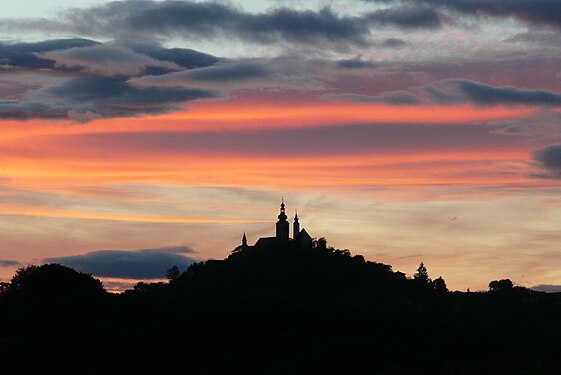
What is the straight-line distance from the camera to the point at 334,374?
13125 centimetres

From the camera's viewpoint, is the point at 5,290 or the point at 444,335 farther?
the point at 444,335

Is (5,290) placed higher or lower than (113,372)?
higher

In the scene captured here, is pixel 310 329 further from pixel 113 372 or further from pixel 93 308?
pixel 113 372

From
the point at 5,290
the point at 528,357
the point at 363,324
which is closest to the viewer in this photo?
the point at 528,357

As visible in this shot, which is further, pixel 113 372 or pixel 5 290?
pixel 5 290

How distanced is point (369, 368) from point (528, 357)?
1070 inches

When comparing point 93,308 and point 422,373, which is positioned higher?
point 93,308

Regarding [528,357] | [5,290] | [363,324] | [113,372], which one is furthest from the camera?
[363,324]

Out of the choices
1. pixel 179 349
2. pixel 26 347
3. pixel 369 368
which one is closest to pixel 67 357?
pixel 26 347

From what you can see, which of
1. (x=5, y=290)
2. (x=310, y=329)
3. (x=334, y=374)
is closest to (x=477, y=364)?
(x=334, y=374)

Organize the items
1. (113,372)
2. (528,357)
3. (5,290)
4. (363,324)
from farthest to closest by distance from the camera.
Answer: (363,324), (5,290), (528,357), (113,372)

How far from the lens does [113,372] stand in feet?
409

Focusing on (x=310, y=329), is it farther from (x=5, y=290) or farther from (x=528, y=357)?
(x=5, y=290)

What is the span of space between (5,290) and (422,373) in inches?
2855
